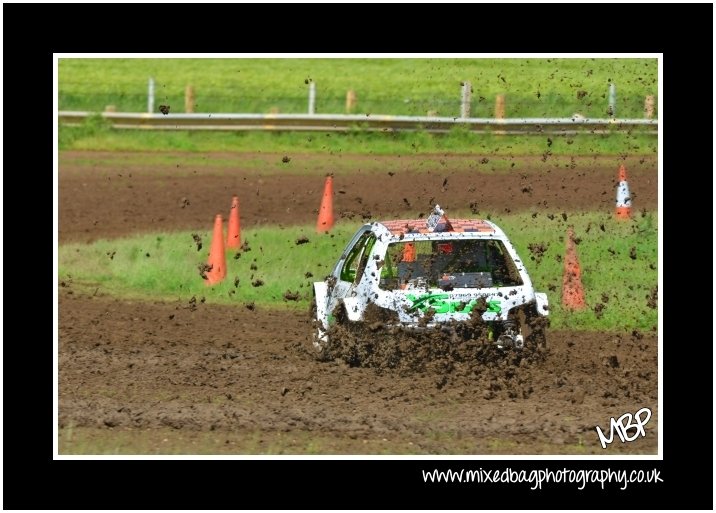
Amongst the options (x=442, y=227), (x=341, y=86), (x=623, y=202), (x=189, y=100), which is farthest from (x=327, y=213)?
(x=341, y=86)

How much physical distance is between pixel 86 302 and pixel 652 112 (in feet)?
55.8

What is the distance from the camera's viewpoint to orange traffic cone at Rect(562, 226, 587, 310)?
15.8 metres

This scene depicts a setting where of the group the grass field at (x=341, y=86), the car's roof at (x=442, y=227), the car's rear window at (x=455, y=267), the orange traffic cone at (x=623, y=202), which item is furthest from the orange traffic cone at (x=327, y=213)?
the grass field at (x=341, y=86)

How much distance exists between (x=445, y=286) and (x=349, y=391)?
1.26m

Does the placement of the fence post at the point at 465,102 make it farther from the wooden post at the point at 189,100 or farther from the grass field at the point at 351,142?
the wooden post at the point at 189,100

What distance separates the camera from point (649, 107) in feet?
98.4

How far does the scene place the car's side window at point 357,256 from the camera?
12.8 m

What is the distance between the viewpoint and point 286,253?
19.0 metres

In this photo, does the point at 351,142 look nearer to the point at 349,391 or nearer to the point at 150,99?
the point at 150,99

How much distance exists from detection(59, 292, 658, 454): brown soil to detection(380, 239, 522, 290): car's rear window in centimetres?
66

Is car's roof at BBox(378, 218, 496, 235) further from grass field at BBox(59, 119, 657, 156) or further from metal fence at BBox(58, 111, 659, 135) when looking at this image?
grass field at BBox(59, 119, 657, 156)

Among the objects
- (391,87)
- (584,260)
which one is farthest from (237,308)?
(391,87)

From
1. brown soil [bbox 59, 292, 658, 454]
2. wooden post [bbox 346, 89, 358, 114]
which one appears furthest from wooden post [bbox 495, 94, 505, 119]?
brown soil [bbox 59, 292, 658, 454]

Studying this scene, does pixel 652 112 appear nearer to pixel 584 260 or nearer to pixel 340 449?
pixel 584 260
